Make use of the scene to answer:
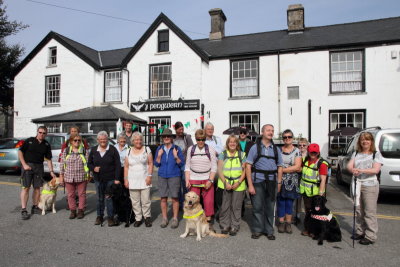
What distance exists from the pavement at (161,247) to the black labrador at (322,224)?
0.38 feet

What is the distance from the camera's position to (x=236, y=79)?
55.1 feet

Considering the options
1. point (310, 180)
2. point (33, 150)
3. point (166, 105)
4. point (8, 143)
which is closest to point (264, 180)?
point (310, 180)

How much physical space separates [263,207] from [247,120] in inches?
470

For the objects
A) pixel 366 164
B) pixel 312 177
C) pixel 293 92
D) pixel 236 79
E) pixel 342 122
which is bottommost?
pixel 312 177

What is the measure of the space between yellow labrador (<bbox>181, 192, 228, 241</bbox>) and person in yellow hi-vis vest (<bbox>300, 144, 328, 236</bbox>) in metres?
1.60

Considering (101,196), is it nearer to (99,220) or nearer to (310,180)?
(99,220)

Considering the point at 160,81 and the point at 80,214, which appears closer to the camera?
the point at 80,214

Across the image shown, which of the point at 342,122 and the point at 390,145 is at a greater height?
the point at 342,122

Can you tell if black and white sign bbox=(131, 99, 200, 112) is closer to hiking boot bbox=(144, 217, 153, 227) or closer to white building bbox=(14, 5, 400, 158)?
white building bbox=(14, 5, 400, 158)

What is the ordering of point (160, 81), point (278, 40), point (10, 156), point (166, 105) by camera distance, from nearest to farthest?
point (10, 156) → point (278, 40) → point (166, 105) → point (160, 81)

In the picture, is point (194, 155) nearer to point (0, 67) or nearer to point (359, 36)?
point (359, 36)

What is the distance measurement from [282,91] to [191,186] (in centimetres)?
1195

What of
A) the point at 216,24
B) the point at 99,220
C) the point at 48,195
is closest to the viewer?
the point at 99,220

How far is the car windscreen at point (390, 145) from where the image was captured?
6.97 meters
